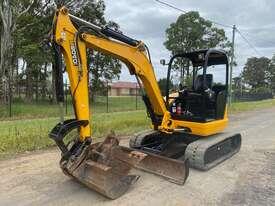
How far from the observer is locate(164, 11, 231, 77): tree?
47.6 meters

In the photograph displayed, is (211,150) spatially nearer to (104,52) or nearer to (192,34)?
(104,52)

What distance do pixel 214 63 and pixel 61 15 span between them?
4.21m

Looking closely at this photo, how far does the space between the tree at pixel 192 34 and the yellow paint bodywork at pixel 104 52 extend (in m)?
38.4

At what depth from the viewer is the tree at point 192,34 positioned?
1874 inches

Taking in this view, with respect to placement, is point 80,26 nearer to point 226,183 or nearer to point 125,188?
point 125,188

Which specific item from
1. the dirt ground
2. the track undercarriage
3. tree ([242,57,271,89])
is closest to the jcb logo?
the dirt ground

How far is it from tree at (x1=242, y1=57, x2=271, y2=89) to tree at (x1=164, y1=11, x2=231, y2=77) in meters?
75.1

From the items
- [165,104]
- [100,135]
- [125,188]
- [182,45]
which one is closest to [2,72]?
[100,135]

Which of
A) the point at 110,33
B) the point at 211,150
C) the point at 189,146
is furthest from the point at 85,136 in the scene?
the point at 211,150

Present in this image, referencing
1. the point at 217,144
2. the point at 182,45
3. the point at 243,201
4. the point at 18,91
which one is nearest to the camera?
the point at 243,201

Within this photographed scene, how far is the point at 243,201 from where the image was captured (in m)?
6.59

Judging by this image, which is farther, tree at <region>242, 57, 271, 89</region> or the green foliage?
tree at <region>242, 57, 271, 89</region>

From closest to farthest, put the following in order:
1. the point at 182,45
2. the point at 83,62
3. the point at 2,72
→ the point at 83,62, the point at 2,72, the point at 182,45

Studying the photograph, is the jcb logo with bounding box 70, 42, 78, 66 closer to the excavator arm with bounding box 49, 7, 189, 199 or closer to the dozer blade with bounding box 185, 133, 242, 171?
the excavator arm with bounding box 49, 7, 189, 199
